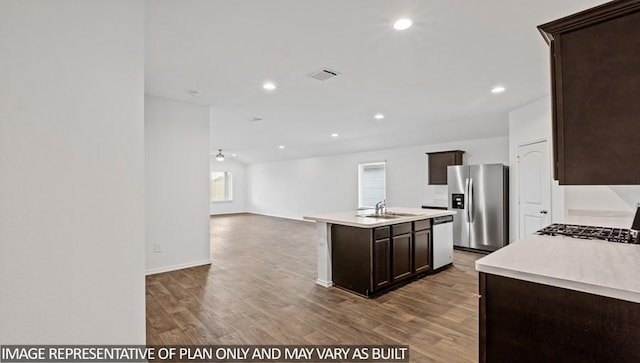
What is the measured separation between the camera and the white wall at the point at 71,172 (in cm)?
136

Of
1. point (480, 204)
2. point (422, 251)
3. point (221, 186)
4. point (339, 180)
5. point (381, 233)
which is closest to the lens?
point (381, 233)

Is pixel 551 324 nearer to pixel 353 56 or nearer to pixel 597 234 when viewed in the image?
pixel 597 234

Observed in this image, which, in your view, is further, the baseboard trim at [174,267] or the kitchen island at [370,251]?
the baseboard trim at [174,267]

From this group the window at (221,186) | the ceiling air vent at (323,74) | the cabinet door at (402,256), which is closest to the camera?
the ceiling air vent at (323,74)

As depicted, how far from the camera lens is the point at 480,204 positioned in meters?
5.62

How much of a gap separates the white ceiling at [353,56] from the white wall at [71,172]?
683mm

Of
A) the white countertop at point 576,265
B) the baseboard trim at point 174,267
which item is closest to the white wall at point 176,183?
the baseboard trim at point 174,267

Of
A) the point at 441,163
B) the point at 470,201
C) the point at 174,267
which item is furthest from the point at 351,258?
the point at 441,163

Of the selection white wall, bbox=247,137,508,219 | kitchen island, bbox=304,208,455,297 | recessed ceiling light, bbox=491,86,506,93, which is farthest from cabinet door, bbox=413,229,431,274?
white wall, bbox=247,137,508,219

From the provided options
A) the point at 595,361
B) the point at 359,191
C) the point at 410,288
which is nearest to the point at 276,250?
the point at 410,288

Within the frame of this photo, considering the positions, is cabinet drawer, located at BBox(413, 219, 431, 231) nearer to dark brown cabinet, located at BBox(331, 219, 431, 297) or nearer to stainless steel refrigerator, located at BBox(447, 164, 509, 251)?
dark brown cabinet, located at BBox(331, 219, 431, 297)

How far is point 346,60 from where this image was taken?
2.96 meters

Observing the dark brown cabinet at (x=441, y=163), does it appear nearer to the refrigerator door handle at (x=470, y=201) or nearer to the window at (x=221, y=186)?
the refrigerator door handle at (x=470, y=201)

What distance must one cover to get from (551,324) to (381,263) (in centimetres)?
216
